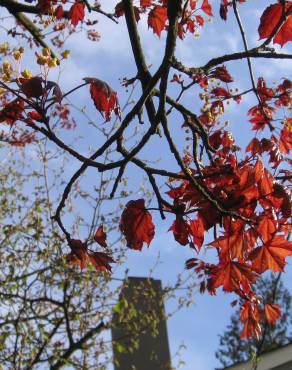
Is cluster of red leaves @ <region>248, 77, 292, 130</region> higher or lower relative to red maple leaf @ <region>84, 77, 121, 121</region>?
higher

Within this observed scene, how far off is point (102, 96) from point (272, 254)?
0.77m

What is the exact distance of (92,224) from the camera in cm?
560

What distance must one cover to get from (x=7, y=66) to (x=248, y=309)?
1.40 m

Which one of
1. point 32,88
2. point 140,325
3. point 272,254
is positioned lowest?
point 272,254

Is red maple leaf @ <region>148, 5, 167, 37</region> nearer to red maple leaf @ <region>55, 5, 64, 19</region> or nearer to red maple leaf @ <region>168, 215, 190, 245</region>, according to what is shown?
red maple leaf @ <region>55, 5, 64, 19</region>

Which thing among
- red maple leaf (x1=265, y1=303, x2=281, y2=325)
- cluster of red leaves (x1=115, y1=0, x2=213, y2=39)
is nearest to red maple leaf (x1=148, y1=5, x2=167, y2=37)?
cluster of red leaves (x1=115, y1=0, x2=213, y2=39)

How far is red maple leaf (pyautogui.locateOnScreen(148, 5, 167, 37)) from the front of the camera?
280cm

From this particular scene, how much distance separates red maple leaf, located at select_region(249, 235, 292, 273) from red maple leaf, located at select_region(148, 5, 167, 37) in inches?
57.7

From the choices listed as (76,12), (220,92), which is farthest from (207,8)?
(76,12)

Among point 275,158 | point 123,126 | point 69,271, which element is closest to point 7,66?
point 123,126

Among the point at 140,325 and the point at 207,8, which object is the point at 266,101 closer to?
the point at 207,8

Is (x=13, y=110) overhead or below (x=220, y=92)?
below

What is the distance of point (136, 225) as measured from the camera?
1894mm

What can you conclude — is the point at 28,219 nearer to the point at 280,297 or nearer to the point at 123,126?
the point at 123,126
